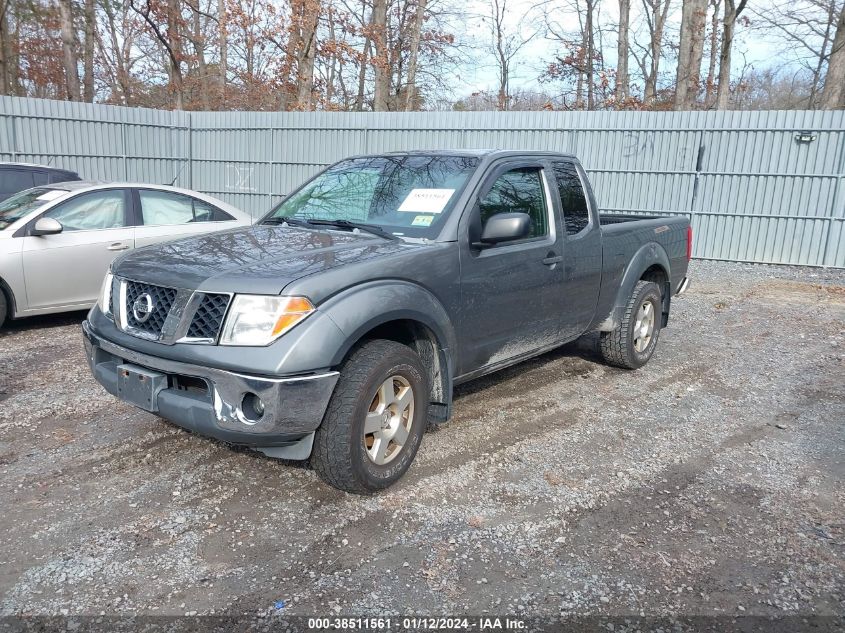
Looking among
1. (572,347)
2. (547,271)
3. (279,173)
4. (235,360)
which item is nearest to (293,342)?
(235,360)

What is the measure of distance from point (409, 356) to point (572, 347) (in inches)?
147

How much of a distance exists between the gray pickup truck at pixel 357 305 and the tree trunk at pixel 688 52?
1726 cm

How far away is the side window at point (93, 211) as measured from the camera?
7008mm

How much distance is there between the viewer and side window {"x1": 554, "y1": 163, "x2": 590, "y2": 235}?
509cm

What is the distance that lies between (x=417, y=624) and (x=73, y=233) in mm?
5984

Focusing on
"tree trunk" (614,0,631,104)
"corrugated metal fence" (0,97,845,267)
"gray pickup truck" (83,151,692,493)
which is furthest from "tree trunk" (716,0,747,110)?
"gray pickup truck" (83,151,692,493)

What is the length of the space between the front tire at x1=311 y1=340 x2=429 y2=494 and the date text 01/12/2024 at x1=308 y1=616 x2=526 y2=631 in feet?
2.75

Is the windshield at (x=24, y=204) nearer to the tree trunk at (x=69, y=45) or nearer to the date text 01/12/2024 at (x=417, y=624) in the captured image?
the date text 01/12/2024 at (x=417, y=624)

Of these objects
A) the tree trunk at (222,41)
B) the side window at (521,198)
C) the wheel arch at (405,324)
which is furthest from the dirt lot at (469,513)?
the tree trunk at (222,41)

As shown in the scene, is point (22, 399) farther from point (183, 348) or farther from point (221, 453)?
point (183, 348)

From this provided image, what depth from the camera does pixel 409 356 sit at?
3605mm

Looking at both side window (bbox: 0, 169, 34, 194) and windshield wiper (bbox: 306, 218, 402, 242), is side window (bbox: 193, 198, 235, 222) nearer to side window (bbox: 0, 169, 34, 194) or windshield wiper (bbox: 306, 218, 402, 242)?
side window (bbox: 0, 169, 34, 194)

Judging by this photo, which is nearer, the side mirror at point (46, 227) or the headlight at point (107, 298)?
the headlight at point (107, 298)

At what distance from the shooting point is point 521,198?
4715 mm
